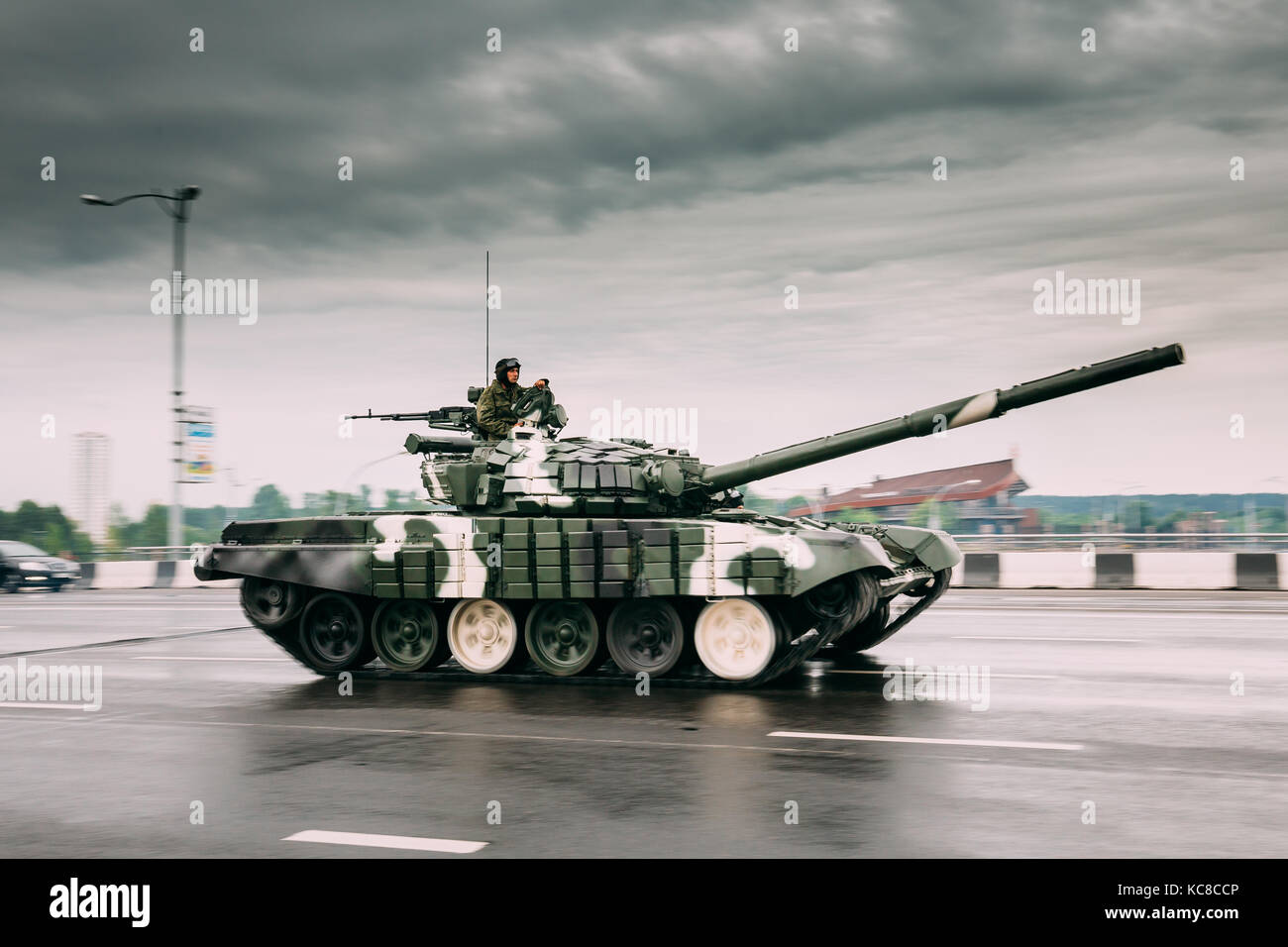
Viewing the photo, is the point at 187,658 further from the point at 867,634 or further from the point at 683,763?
the point at 683,763

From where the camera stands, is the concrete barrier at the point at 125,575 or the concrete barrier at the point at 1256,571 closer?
the concrete barrier at the point at 1256,571

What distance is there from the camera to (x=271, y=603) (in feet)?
46.6

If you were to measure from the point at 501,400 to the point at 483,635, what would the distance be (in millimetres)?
2665

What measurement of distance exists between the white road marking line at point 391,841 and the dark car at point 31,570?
2697 centimetres

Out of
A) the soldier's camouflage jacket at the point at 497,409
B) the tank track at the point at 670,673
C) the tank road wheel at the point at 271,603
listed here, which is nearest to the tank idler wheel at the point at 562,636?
the tank track at the point at 670,673

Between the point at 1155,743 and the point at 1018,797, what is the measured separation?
2.11 metres

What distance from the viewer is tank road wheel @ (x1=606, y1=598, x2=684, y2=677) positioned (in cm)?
1269

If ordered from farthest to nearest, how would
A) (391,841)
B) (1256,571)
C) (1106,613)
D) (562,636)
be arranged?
(1256,571), (1106,613), (562,636), (391,841)

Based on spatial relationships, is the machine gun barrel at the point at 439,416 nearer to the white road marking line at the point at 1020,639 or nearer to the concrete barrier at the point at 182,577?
the white road marking line at the point at 1020,639

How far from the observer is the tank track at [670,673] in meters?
12.2

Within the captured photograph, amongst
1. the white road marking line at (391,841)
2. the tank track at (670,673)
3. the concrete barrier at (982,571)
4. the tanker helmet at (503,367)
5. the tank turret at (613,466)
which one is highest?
the tanker helmet at (503,367)

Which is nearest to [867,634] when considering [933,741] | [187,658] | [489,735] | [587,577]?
[587,577]
